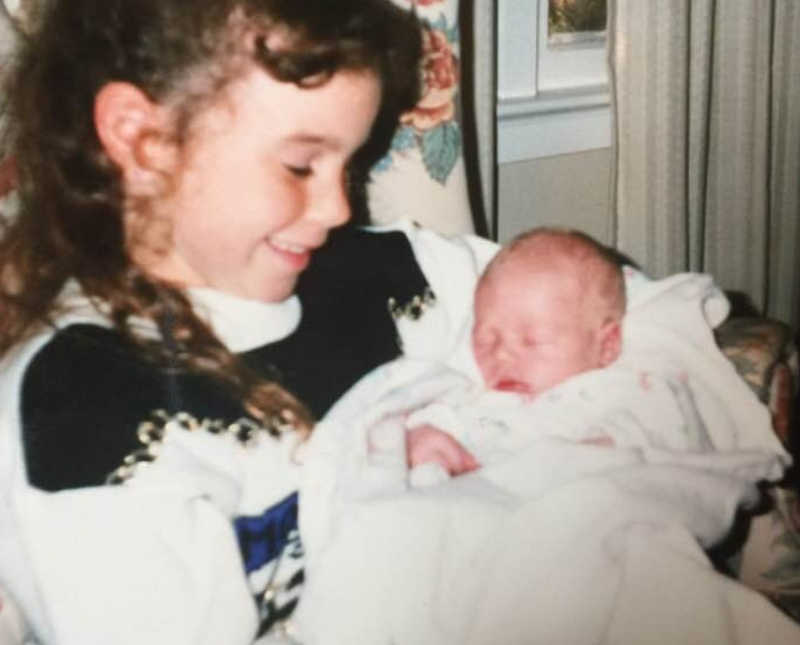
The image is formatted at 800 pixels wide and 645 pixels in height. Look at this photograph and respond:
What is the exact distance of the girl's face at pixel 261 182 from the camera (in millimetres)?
879

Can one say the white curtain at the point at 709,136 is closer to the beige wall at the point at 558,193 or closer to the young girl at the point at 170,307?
the beige wall at the point at 558,193

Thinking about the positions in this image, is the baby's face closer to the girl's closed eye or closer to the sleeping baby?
the sleeping baby

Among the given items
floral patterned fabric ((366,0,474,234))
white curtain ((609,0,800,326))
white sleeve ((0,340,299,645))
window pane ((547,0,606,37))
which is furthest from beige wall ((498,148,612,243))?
white sleeve ((0,340,299,645))

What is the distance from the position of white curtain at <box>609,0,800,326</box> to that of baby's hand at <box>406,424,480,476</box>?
1.16 m

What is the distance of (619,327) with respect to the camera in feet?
3.87

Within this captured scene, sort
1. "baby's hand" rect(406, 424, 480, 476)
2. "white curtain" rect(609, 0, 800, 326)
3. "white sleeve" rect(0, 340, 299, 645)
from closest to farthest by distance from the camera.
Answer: "white sleeve" rect(0, 340, 299, 645)
"baby's hand" rect(406, 424, 480, 476)
"white curtain" rect(609, 0, 800, 326)

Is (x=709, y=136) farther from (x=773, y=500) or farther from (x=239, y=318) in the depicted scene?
(x=239, y=318)

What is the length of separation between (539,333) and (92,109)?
57 cm

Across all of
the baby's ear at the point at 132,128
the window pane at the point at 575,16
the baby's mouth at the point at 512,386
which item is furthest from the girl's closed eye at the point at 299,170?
the window pane at the point at 575,16

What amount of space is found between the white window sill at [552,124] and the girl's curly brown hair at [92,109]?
0.98 m

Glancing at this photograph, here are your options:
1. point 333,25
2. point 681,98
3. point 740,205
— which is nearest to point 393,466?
point 333,25

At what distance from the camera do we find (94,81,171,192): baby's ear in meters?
0.89

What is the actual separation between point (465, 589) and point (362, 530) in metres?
0.11

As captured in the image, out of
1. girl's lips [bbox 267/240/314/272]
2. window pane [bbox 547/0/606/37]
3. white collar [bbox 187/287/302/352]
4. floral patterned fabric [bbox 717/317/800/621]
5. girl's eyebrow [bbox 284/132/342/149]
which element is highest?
window pane [bbox 547/0/606/37]
